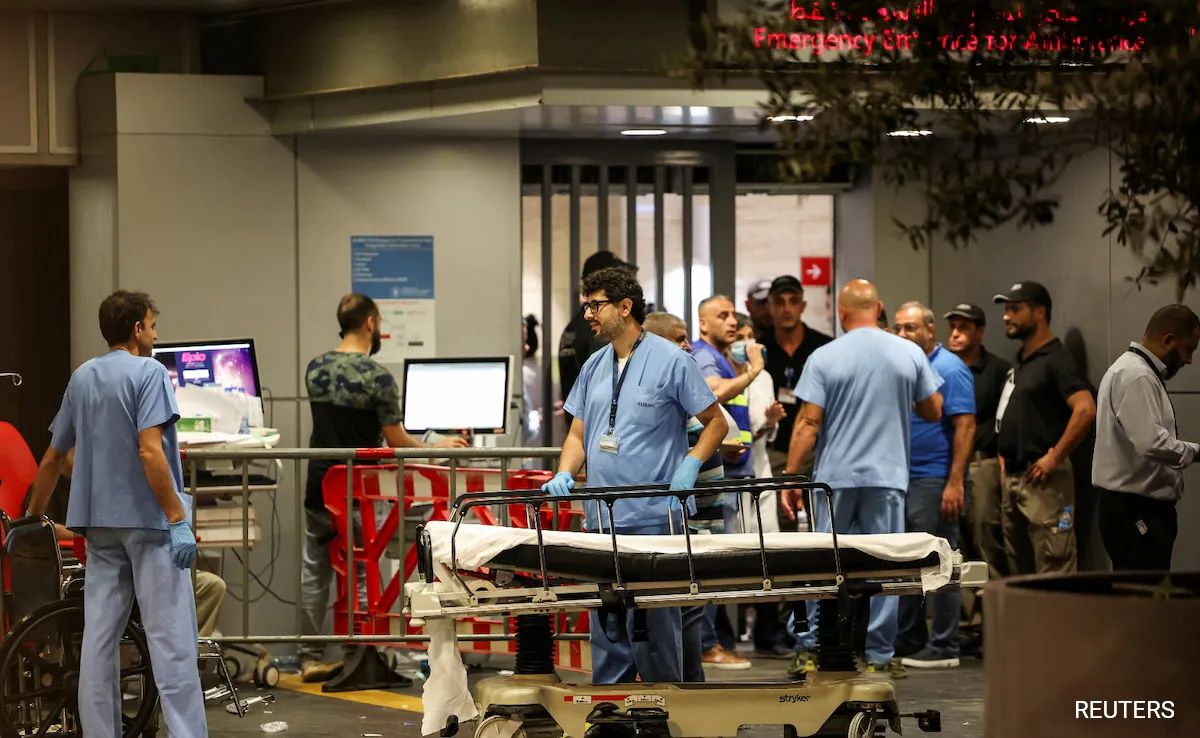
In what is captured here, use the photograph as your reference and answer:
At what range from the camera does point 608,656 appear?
6.65 m

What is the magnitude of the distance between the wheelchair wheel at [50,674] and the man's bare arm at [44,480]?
40 centimetres

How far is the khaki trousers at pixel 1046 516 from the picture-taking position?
9.08m

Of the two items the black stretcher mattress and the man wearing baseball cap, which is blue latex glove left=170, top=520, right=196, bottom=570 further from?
the man wearing baseball cap

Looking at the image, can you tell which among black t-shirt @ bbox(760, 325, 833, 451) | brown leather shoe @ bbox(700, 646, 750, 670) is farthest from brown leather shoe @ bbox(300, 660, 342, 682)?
black t-shirt @ bbox(760, 325, 833, 451)

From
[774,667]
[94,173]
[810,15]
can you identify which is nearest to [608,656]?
[774,667]

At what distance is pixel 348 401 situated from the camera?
8633 mm

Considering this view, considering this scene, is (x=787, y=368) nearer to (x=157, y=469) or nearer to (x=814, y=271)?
(x=157, y=469)

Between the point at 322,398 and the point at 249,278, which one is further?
the point at 249,278

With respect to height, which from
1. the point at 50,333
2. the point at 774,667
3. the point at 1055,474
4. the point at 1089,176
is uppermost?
the point at 1089,176

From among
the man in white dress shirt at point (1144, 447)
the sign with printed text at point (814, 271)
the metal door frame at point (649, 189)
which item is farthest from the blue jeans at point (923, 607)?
the sign with printed text at point (814, 271)

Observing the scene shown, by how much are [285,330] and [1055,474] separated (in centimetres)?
472

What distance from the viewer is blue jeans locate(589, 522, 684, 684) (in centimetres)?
643

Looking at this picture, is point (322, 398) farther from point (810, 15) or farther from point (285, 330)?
point (810, 15)

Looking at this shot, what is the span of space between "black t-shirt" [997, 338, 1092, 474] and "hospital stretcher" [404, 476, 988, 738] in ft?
11.0
